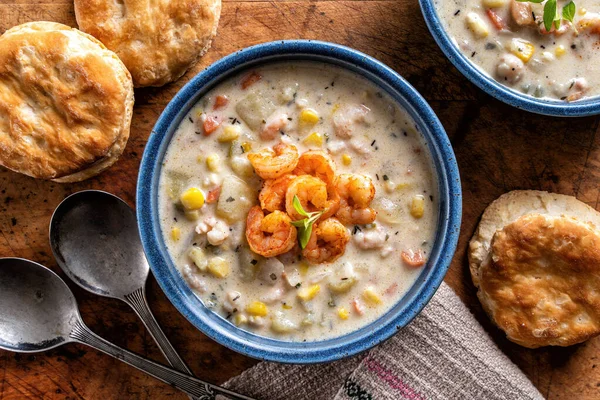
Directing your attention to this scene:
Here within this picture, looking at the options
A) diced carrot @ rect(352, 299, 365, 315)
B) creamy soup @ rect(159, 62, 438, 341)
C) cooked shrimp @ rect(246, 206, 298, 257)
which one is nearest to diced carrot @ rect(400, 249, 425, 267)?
creamy soup @ rect(159, 62, 438, 341)

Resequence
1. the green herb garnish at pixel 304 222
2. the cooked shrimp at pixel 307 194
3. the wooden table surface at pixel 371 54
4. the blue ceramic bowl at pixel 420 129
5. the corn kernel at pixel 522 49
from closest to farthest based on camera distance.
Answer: the green herb garnish at pixel 304 222 < the cooked shrimp at pixel 307 194 < the blue ceramic bowl at pixel 420 129 < the corn kernel at pixel 522 49 < the wooden table surface at pixel 371 54

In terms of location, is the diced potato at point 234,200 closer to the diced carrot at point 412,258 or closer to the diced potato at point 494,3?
the diced carrot at point 412,258

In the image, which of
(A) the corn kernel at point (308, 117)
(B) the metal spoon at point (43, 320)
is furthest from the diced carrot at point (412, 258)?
(B) the metal spoon at point (43, 320)

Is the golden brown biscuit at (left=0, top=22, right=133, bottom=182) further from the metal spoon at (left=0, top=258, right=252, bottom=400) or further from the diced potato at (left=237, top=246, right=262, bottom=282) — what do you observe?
the diced potato at (left=237, top=246, right=262, bottom=282)

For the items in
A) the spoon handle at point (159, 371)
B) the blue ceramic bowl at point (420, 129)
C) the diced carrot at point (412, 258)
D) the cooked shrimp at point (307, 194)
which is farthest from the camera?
the spoon handle at point (159, 371)

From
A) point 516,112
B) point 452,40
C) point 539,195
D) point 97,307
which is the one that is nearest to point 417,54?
point 452,40

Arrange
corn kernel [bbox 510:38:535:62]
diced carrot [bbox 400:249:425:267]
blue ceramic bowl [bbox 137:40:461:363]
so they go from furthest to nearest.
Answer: corn kernel [bbox 510:38:535:62] < diced carrot [bbox 400:249:425:267] < blue ceramic bowl [bbox 137:40:461:363]

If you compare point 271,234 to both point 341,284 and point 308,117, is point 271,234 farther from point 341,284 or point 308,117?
point 308,117
